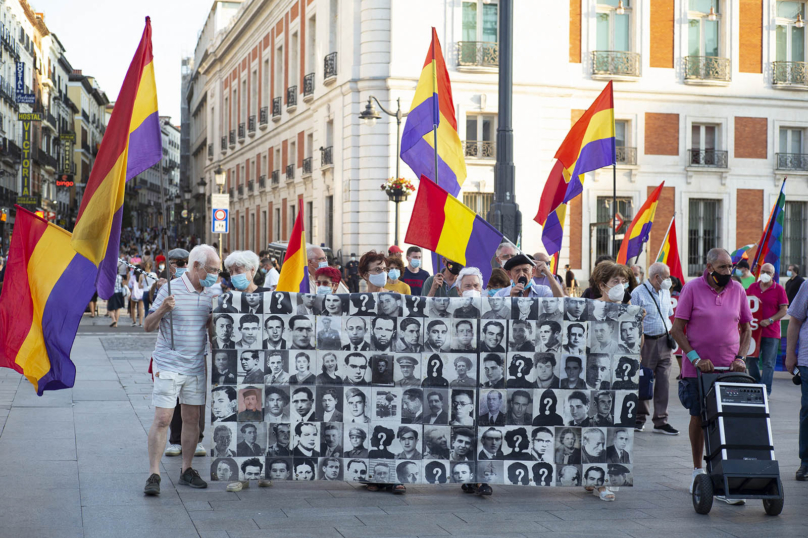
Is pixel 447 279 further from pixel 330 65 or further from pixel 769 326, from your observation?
pixel 330 65

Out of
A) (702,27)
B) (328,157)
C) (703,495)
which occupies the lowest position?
(703,495)

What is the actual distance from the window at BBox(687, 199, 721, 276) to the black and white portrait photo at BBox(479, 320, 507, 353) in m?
25.0

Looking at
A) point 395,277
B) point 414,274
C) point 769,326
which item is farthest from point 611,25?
point 395,277

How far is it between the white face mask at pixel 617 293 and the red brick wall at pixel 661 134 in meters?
24.0

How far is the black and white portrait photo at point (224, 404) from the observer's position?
6.40 meters

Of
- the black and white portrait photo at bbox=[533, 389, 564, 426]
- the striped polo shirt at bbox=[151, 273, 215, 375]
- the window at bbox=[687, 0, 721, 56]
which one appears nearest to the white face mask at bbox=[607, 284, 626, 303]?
the black and white portrait photo at bbox=[533, 389, 564, 426]

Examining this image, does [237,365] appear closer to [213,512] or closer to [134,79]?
[213,512]

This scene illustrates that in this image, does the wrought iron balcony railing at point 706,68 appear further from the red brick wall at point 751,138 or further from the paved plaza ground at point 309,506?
the paved plaza ground at point 309,506

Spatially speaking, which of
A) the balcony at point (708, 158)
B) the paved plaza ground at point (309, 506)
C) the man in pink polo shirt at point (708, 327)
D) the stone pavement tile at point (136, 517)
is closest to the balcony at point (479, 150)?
the balcony at point (708, 158)

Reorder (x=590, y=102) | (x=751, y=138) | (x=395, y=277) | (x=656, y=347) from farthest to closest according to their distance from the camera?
(x=751, y=138) < (x=590, y=102) < (x=656, y=347) < (x=395, y=277)

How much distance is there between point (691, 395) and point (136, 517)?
3.94 meters

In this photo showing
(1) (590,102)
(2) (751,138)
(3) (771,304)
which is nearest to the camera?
(3) (771,304)

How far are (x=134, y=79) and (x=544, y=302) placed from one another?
10.3 ft

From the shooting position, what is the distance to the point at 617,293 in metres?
6.71
